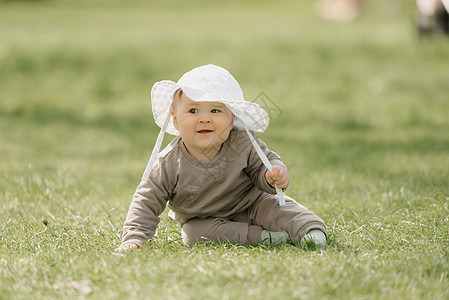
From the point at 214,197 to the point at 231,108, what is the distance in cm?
54

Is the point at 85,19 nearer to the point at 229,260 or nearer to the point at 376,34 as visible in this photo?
the point at 376,34

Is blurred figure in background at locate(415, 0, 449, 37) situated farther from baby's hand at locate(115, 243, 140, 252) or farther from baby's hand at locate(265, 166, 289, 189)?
baby's hand at locate(115, 243, 140, 252)

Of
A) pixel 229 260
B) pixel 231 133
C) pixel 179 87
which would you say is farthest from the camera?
pixel 231 133

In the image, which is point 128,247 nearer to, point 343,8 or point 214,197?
point 214,197

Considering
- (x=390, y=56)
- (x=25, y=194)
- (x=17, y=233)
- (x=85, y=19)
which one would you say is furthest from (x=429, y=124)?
(x=85, y=19)

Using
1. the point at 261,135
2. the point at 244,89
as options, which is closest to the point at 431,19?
the point at 244,89

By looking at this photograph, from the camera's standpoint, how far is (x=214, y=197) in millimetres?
3889

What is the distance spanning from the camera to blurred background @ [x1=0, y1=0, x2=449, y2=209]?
6699mm

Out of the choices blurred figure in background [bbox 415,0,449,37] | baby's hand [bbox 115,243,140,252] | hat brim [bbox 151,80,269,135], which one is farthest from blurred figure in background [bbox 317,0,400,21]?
baby's hand [bbox 115,243,140,252]

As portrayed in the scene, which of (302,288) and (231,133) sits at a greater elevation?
(231,133)

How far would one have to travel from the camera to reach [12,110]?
33.0 feet

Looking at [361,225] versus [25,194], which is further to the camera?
[25,194]

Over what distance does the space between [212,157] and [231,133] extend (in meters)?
0.21

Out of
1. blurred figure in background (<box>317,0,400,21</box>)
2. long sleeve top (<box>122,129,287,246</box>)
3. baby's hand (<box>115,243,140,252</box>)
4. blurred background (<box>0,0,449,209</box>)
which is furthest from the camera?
blurred figure in background (<box>317,0,400,21</box>)
